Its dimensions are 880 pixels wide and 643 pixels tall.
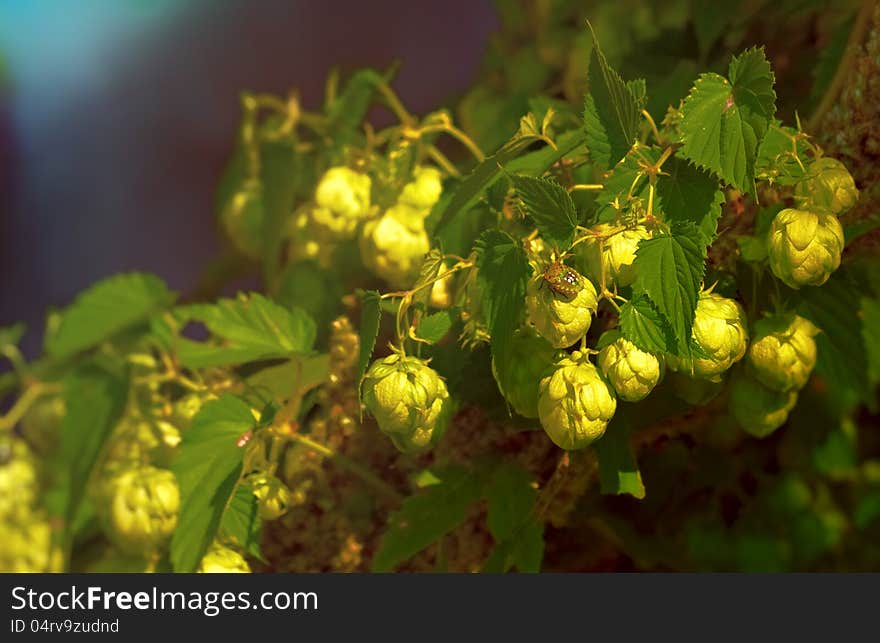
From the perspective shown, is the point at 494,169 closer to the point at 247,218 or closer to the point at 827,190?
the point at 827,190

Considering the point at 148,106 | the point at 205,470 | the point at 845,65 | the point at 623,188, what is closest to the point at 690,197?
the point at 623,188

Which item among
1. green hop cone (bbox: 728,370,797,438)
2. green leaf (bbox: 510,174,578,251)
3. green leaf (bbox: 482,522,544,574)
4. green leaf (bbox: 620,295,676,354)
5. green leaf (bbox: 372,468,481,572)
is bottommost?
green leaf (bbox: 482,522,544,574)

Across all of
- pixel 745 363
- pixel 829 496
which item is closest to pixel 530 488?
pixel 745 363

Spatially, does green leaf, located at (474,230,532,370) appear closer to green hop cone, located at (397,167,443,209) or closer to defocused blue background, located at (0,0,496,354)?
green hop cone, located at (397,167,443,209)

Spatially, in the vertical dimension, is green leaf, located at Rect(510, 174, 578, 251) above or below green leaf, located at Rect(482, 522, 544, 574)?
above

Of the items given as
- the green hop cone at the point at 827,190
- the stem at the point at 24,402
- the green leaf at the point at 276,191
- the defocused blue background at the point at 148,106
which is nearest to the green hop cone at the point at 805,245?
the green hop cone at the point at 827,190

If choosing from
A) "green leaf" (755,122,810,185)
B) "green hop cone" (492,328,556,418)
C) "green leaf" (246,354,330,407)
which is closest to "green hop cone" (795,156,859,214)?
"green leaf" (755,122,810,185)

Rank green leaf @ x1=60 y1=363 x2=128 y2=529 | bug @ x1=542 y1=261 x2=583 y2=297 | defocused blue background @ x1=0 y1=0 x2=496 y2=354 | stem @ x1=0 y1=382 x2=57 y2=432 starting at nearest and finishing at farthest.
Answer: bug @ x1=542 y1=261 x2=583 y2=297, green leaf @ x1=60 y1=363 x2=128 y2=529, stem @ x1=0 y1=382 x2=57 y2=432, defocused blue background @ x1=0 y1=0 x2=496 y2=354
